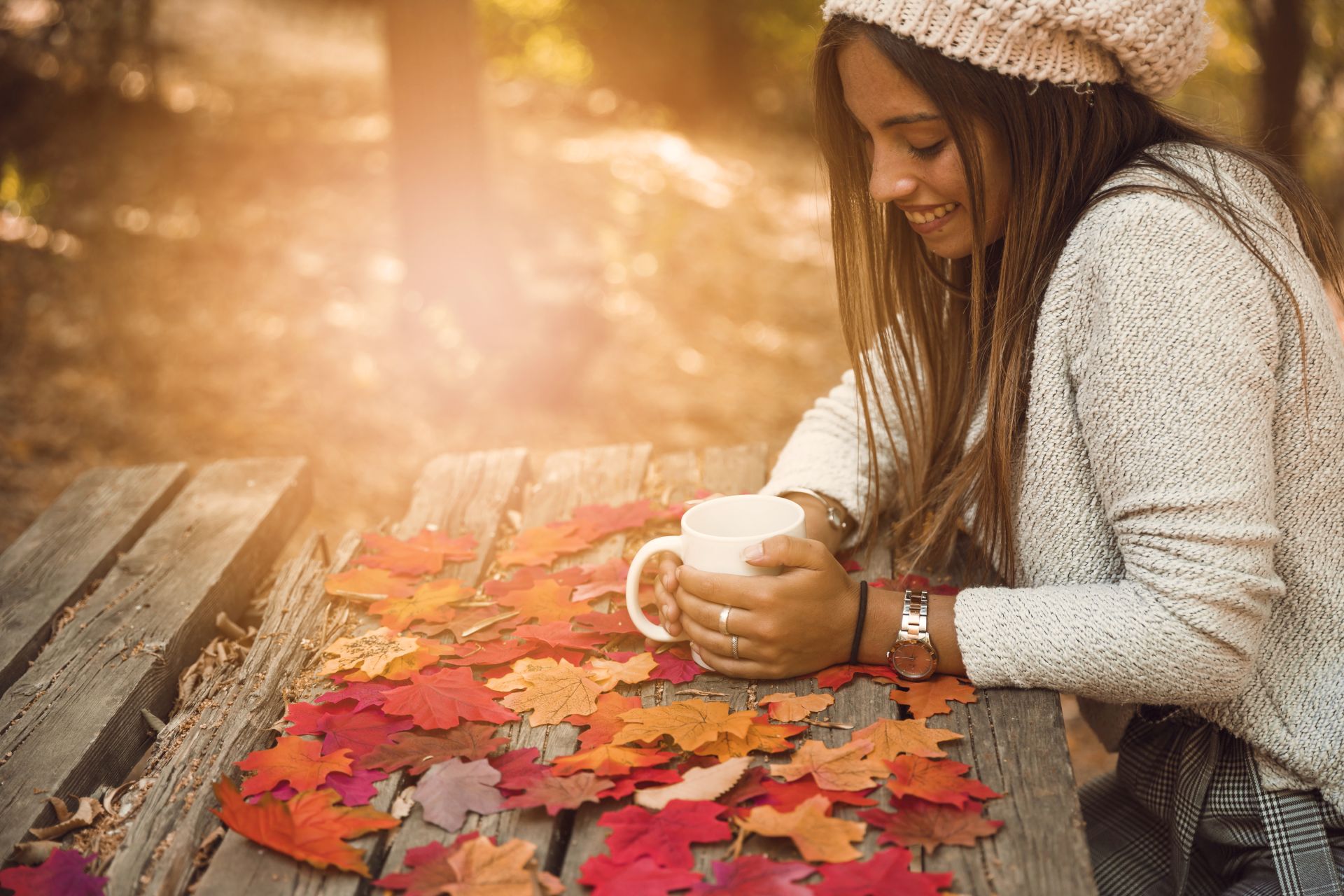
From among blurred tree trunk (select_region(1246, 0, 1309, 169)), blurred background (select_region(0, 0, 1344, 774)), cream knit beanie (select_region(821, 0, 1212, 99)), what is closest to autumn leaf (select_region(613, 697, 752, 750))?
cream knit beanie (select_region(821, 0, 1212, 99))

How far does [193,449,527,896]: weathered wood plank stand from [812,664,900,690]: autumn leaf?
26.3 inches

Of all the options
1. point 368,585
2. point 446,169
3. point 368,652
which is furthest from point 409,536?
point 446,169

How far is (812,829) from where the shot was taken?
1.36 meters

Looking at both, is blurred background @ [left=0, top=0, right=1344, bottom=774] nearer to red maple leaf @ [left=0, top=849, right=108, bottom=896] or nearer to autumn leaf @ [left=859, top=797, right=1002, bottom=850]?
autumn leaf @ [left=859, top=797, right=1002, bottom=850]

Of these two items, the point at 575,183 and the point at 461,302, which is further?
the point at 575,183

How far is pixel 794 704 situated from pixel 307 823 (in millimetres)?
722

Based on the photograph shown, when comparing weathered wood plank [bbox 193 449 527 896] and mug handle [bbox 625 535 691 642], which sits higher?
mug handle [bbox 625 535 691 642]

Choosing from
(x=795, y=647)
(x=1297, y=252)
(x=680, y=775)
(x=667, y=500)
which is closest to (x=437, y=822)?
(x=680, y=775)

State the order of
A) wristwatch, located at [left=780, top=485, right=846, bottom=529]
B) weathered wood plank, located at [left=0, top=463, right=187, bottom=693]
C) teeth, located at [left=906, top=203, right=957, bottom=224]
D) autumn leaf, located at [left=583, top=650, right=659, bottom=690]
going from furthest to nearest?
1. wristwatch, located at [left=780, top=485, right=846, bottom=529]
2. weathered wood plank, located at [left=0, top=463, right=187, bottom=693]
3. teeth, located at [left=906, top=203, right=957, bottom=224]
4. autumn leaf, located at [left=583, top=650, right=659, bottom=690]

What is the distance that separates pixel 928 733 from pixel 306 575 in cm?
126

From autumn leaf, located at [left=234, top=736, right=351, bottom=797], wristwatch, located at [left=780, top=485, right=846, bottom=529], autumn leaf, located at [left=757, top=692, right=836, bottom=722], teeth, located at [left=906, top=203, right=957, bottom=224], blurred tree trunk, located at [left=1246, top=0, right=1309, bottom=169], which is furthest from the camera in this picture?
blurred tree trunk, located at [left=1246, top=0, right=1309, bottom=169]

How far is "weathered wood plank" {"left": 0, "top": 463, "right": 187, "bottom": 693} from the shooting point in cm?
202

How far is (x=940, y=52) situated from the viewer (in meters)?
1.65

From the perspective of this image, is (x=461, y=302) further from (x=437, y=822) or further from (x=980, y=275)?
(x=437, y=822)
